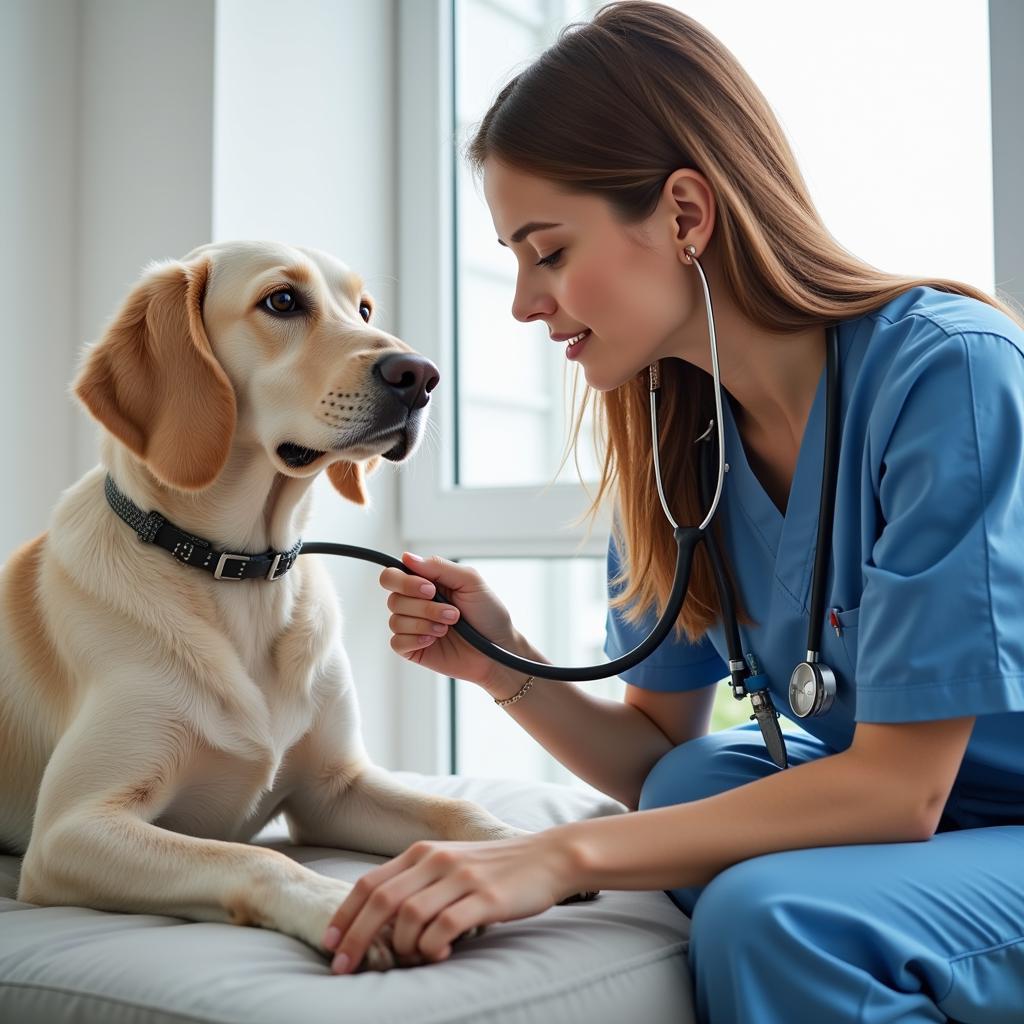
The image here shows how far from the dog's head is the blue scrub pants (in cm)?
72

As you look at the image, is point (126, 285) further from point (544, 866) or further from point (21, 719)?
point (544, 866)

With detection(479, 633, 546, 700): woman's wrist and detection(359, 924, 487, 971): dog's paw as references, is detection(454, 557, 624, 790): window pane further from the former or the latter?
detection(359, 924, 487, 971): dog's paw

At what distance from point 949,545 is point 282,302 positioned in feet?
2.96

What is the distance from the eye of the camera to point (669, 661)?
1.55 m

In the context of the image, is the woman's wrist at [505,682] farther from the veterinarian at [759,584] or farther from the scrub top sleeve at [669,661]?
the scrub top sleeve at [669,661]

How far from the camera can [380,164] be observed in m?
2.86

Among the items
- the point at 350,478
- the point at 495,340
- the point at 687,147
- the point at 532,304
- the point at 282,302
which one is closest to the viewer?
the point at 687,147

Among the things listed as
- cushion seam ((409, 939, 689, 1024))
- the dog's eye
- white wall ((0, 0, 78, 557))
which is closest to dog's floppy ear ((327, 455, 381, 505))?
the dog's eye

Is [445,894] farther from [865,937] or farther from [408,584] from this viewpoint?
[408,584]

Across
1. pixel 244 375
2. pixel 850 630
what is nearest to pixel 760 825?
pixel 850 630

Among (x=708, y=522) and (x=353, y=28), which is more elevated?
→ (x=353, y=28)

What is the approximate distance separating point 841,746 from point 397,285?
192cm

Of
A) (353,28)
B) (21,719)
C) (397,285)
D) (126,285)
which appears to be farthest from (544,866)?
(353,28)

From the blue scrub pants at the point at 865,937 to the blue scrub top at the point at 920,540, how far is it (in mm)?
127
